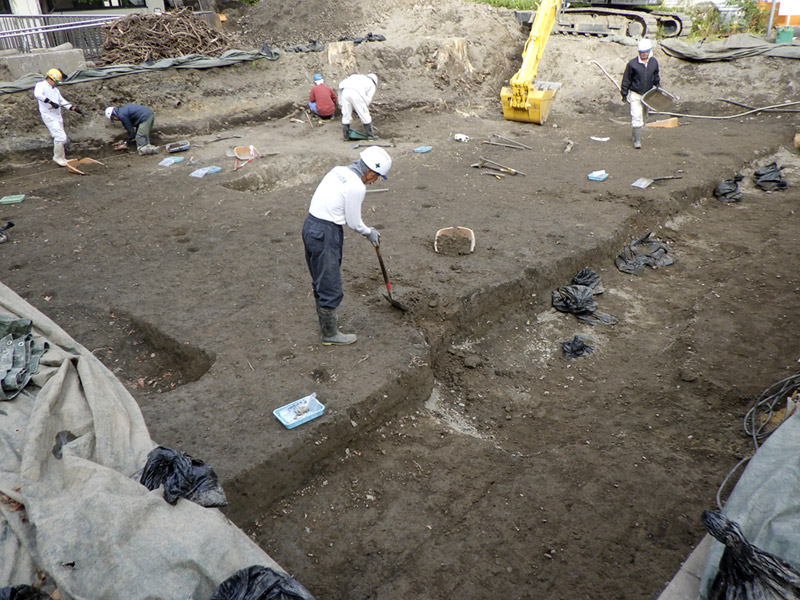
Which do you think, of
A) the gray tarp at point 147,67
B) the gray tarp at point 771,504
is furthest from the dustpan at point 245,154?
the gray tarp at point 771,504

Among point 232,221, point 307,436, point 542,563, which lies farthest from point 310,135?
point 542,563

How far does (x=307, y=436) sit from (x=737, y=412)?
3713 millimetres

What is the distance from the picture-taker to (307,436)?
4.03 m

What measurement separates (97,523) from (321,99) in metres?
11.8

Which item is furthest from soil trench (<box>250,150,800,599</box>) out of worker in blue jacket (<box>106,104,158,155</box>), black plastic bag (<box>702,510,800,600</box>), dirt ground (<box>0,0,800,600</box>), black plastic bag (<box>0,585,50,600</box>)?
worker in blue jacket (<box>106,104,158,155</box>)

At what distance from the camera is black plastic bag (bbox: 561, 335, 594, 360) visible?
5793 millimetres

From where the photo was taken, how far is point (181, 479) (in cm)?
293

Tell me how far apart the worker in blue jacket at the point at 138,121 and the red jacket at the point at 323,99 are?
143 inches

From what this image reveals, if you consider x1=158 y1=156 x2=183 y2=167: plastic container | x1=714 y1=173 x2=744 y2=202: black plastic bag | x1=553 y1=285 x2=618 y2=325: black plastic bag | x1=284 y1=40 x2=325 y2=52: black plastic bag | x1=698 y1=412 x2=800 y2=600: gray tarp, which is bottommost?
x1=553 y1=285 x2=618 y2=325: black plastic bag

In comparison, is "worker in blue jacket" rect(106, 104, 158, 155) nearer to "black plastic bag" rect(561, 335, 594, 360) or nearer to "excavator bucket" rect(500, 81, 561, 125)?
"excavator bucket" rect(500, 81, 561, 125)

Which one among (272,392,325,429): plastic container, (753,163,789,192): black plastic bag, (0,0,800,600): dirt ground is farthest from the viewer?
(753,163,789,192): black plastic bag

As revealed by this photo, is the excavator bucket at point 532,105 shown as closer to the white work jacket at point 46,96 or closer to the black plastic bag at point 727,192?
the black plastic bag at point 727,192

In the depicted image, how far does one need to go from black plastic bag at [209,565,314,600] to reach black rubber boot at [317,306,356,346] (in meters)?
2.63

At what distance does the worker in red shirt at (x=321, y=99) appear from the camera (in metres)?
12.9
